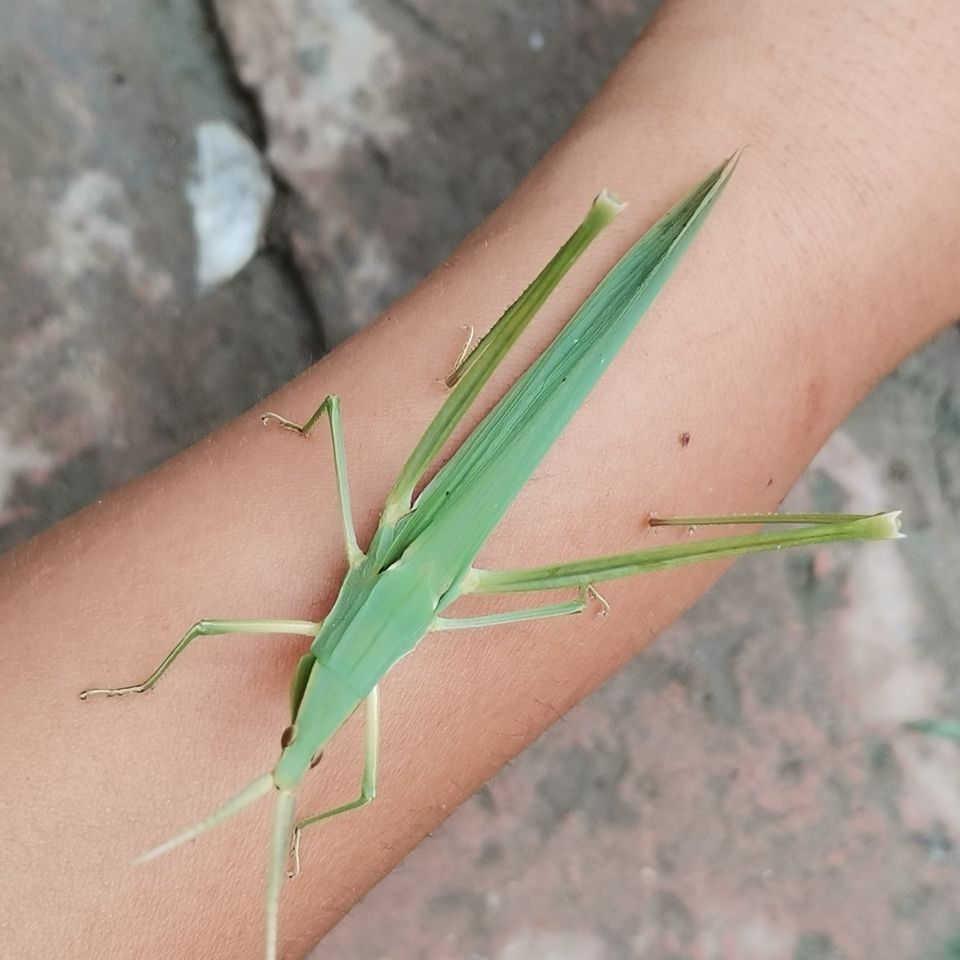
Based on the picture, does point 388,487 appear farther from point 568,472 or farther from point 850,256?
point 850,256

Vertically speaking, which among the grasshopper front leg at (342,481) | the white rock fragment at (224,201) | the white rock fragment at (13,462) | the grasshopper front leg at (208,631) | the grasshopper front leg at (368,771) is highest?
the white rock fragment at (224,201)

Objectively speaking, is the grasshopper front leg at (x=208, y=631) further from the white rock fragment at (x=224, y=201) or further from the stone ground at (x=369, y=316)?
the white rock fragment at (x=224, y=201)

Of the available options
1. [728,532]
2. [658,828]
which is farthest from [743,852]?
[728,532]

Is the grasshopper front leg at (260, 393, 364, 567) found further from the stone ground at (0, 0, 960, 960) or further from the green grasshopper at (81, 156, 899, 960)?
the stone ground at (0, 0, 960, 960)

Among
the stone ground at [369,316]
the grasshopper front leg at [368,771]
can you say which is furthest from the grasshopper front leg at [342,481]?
the stone ground at [369,316]

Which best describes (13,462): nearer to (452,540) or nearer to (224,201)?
(224,201)

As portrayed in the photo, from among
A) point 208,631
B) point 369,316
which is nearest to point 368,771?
point 208,631
